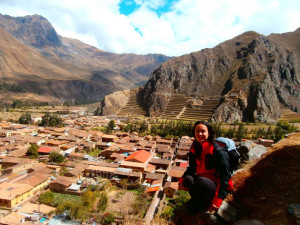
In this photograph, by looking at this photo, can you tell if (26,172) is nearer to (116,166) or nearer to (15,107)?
Result: (116,166)

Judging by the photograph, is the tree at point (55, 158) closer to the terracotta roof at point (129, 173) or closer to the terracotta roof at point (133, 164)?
the terracotta roof at point (133, 164)

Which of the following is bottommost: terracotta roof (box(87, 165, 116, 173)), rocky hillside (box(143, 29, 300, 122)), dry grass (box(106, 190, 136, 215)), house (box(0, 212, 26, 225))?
dry grass (box(106, 190, 136, 215))

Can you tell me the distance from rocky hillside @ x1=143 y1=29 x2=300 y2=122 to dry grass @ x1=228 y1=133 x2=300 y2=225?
2770 inches

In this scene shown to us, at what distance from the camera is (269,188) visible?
482 centimetres

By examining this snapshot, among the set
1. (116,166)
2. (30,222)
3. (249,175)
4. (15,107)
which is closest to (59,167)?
(116,166)

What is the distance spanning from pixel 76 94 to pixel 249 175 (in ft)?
675

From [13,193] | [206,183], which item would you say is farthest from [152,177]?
[206,183]

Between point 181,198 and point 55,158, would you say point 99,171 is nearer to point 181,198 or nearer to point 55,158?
point 55,158

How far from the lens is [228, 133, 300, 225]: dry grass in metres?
3.97

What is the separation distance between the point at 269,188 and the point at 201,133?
261cm

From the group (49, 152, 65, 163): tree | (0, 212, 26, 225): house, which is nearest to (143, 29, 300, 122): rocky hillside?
(49, 152, 65, 163): tree

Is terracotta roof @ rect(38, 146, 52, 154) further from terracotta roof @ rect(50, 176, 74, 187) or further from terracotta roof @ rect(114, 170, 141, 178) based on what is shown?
terracotta roof @ rect(114, 170, 141, 178)

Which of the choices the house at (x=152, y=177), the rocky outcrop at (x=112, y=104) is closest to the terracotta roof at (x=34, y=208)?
the house at (x=152, y=177)

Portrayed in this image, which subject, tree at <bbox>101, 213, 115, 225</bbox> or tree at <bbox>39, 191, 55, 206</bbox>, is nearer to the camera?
tree at <bbox>101, 213, 115, 225</bbox>
